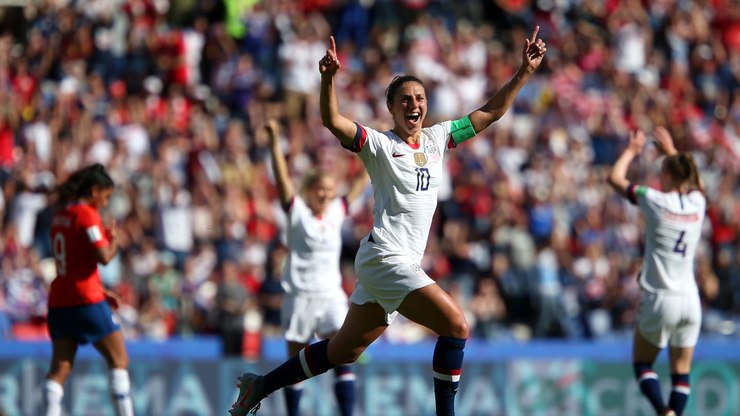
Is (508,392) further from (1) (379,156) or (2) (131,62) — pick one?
(2) (131,62)

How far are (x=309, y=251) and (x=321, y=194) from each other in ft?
1.83

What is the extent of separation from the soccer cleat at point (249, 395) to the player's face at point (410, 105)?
86.9 inches

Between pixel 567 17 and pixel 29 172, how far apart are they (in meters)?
11.4

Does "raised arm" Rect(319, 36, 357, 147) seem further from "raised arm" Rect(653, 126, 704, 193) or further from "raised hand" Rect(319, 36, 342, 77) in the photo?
"raised arm" Rect(653, 126, 704, 193)

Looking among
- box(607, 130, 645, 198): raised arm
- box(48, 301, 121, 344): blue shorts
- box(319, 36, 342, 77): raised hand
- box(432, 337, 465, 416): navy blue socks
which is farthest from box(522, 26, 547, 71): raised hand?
box(48, 301, 121, 344): blue shorts

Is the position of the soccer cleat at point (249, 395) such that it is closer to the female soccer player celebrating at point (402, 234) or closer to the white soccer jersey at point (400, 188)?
the female soccer player celebrating at point (402, 234)

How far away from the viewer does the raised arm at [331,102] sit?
321 inches

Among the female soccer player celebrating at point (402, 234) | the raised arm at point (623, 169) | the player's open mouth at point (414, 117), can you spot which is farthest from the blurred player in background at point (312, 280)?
the player's open mouth at point (414, 117)

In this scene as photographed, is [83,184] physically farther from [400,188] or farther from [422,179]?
[422,179]

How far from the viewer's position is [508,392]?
14977 mm

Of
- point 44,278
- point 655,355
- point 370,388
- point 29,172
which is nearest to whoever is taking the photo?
point 655,355

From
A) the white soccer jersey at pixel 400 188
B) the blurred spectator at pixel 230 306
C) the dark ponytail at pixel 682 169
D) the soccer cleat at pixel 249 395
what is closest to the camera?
the white soccer jersey at pixel 400 188

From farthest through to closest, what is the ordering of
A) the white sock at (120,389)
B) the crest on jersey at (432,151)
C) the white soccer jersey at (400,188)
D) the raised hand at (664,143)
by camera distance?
the raised hand at (664,143) < the white sock at (120,389) < the crest on jersey at (432,151) < the white soccer jersey at (400,188)

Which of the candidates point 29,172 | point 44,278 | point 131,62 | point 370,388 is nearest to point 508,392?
point 370,388
